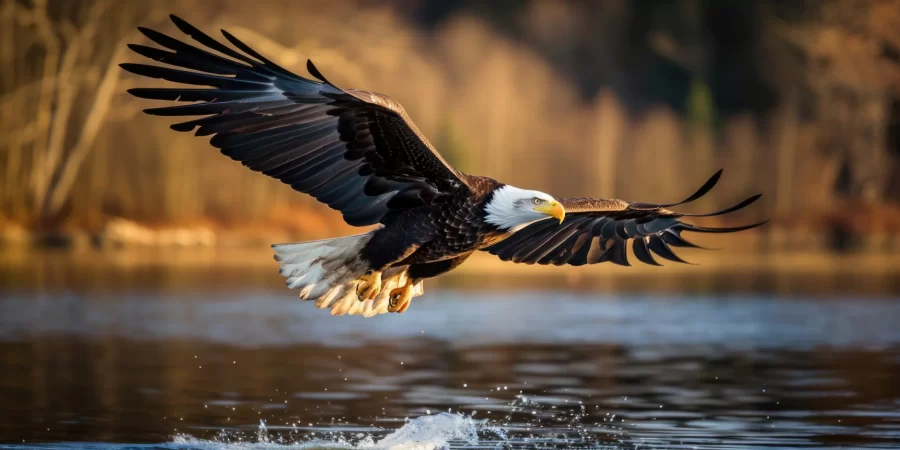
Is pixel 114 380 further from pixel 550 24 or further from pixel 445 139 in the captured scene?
pixel 550 24

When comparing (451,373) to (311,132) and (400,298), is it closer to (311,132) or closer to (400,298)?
(400,298)

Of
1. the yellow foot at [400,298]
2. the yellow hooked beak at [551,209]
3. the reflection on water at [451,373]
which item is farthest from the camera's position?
the yellow foot at [400,298]

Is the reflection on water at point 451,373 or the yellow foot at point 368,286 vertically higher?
the yellow foot at point 368,286

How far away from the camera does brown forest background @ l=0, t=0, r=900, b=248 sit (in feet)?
132

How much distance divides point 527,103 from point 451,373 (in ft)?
116

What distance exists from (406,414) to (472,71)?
37.8 meters

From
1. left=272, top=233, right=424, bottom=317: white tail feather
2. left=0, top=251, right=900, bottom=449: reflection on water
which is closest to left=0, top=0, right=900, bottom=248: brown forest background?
left=0, top=251, right=900, bottom=449: reflection on water

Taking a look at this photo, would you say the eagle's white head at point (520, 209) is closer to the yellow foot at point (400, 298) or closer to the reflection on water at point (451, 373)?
the yellow foot at point (400, 298)

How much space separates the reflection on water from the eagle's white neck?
3.98 feet

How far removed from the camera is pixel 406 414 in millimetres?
8812

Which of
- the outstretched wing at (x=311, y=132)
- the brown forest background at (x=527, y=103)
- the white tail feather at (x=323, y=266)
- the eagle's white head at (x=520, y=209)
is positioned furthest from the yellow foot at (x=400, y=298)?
the brown forest background at (x=527, y=103)

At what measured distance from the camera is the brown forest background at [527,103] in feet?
132

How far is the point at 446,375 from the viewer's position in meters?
11.1

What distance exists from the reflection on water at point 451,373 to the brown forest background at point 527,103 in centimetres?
2087
